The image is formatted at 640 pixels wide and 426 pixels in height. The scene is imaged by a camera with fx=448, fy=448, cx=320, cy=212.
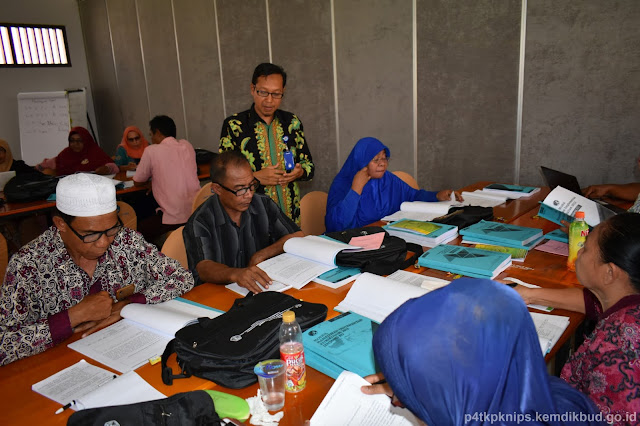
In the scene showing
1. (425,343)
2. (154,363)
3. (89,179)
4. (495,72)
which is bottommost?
(154,363)

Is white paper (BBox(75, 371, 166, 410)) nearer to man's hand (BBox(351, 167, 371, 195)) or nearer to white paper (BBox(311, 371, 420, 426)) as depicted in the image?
white paper (BBox(311, 371, 420, 426))

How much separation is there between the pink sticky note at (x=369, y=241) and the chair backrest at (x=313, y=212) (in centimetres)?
88

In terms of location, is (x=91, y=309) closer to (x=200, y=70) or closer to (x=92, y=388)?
(x=92, y=388)

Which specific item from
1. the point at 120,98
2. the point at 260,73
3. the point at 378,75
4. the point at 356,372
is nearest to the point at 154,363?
the point at 356,372

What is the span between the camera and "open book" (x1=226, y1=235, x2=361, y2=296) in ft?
6.48

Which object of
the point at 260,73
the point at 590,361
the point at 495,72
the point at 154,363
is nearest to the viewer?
the point at 590,361

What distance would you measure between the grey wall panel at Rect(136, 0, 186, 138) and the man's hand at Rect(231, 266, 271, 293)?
18.8 ft

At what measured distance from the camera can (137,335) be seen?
161 centimetres

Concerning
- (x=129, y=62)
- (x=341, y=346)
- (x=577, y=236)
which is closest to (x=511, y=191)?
(x=577, y=236)

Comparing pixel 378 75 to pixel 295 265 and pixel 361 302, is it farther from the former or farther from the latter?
pixel 361 302

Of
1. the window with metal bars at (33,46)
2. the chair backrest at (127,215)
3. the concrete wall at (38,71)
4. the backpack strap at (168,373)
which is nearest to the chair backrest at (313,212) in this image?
the chair backrest at (127,215)

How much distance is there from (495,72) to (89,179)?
12.0ft

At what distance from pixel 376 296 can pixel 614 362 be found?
0.74 metres

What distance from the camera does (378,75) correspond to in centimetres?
487
